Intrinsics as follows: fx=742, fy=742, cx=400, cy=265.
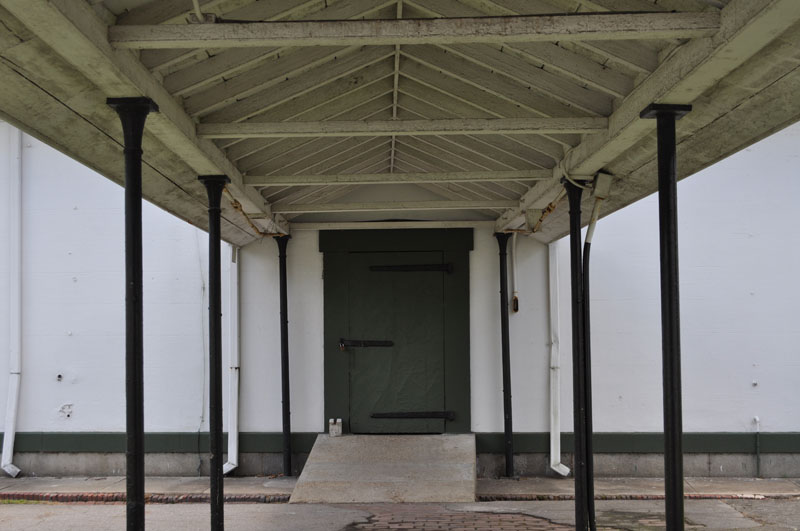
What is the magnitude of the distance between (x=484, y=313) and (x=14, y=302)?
530 cm

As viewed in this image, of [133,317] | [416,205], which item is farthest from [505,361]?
[133,317]

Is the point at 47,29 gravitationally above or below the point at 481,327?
above

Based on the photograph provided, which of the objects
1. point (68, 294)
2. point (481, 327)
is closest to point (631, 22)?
point (481, 327)

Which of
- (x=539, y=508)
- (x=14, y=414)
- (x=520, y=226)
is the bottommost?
(x=539, y=508)

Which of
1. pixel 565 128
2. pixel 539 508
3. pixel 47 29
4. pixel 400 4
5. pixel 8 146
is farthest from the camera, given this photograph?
pixel 8 146

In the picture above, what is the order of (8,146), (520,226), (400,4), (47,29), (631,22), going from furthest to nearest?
(8,146), (520,226), (400,4), (631,22), (47,29)

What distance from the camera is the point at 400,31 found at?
303cm

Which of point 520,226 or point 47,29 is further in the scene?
point 520,226

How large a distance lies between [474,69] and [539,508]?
4057 millimetres

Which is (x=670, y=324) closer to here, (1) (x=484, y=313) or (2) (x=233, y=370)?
(1) (x=484, y=313)

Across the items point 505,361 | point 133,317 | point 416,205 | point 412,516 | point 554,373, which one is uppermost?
point 416,205

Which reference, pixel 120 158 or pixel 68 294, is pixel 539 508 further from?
pixel 68 294

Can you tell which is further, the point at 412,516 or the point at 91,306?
the point at 91,306

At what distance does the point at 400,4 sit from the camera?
396 cm
